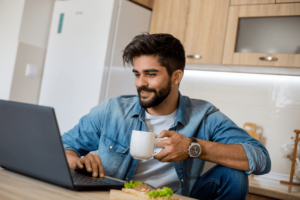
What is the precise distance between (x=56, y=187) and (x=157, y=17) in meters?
2.06

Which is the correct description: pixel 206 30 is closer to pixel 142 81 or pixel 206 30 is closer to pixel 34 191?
pixel 142 81

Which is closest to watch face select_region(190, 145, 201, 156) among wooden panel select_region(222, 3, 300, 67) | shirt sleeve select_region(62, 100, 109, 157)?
shirt sleeve select_region(62, 100, 109, 157)

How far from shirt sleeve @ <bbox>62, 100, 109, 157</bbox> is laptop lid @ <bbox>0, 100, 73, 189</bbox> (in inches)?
19.6

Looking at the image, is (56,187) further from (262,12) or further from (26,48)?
(26,48)

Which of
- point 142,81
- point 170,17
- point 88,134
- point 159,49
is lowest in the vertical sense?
point 88,134

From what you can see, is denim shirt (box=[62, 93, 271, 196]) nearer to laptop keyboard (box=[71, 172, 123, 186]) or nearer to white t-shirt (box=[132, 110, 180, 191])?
white t-shirt (box=[132, 110, 180, 191])

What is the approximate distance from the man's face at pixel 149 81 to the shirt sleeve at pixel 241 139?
0.25 metres

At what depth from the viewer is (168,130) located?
4.31ft

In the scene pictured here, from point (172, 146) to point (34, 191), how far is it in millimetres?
457

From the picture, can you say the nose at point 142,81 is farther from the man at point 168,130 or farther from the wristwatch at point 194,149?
the wristwatch at point 194,149

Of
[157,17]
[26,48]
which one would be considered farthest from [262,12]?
[26,48]

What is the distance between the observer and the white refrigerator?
2408 mm

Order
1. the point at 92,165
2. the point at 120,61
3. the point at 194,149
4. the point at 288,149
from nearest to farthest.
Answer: the point at 92,165
the point at 194,149
the point at 288,149
the point at 120,61

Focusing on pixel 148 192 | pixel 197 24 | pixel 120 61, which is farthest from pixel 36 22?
pixel 148 192
